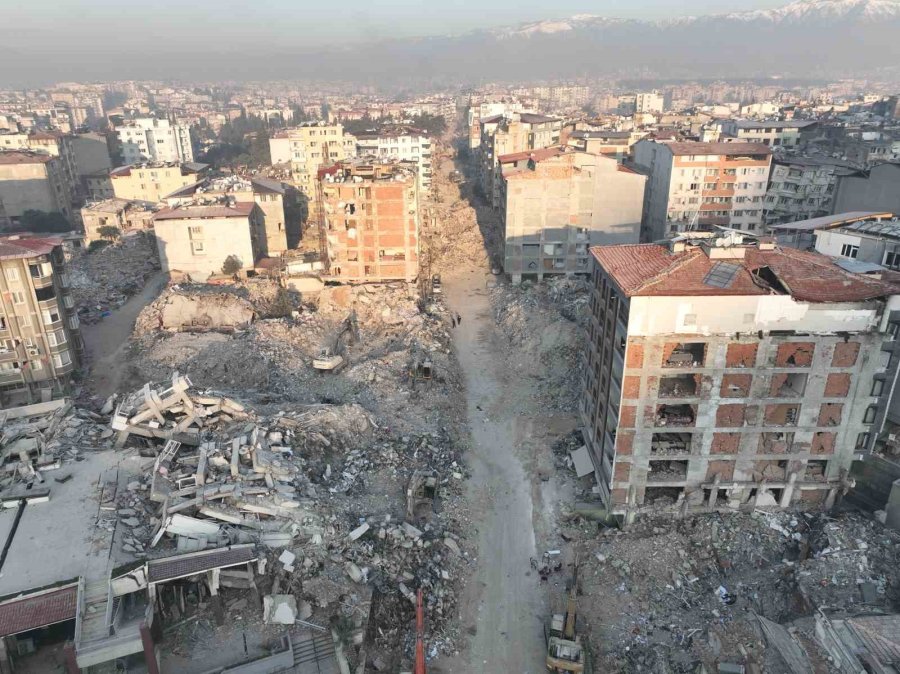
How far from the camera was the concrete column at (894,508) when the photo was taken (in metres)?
21.3

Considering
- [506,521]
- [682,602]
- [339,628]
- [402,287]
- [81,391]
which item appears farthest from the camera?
[402,287]

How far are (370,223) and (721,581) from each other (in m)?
35.1

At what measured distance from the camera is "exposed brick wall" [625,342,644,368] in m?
21.1

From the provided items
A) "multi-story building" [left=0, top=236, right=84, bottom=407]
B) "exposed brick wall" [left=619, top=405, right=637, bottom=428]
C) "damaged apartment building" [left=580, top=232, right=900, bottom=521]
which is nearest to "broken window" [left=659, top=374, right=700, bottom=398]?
"damaged apartment building" [left=580, top=232, right=900, bottom=521]

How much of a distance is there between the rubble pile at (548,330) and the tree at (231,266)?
21439 mm

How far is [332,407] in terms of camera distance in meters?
29.3

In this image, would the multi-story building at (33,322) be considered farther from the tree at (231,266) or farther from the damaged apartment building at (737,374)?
the damaged apartment building at (737,374)

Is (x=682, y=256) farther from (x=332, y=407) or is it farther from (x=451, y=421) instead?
(x=332, y=407)

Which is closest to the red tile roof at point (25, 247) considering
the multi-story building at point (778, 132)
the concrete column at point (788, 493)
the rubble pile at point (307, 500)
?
the rubble pile at point (307, 500)

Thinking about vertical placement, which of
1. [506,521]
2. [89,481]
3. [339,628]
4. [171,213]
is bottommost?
[506,521]

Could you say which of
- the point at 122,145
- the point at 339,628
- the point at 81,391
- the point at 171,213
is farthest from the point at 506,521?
the point at 122,145

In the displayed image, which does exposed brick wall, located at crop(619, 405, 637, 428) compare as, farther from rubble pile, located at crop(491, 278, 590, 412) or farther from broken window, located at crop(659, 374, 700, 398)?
rubble pile, located at crop(491, 278, 590, 412)

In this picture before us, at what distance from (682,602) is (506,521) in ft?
24.0

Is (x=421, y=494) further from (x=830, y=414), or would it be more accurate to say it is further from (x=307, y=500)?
(x=830, y=414)
